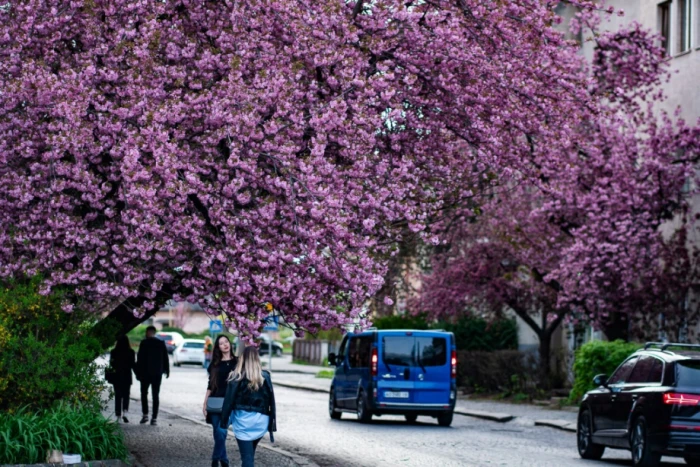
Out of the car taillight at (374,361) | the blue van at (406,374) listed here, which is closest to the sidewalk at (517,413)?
the blue van at (406,374)

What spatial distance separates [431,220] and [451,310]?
868 inches

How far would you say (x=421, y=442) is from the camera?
22.2 meters

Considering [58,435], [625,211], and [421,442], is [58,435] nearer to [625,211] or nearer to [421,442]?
[421,442]

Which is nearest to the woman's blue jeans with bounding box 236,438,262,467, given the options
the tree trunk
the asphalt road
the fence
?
the tree trunk

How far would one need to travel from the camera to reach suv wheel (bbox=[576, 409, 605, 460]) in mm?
19609

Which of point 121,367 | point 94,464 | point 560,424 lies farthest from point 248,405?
point 560,424

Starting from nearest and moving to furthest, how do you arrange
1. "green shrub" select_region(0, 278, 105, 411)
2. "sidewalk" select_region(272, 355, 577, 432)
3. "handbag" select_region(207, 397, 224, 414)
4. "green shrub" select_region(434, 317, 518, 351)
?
"green shrub" select_region(0, 278, 105, 411), "handbag" select_region(207, 397, 224, 414), "sidewalk" select_region(272, 355, 577, 432), "green shrub" select_region(434, 317, 518, 351)

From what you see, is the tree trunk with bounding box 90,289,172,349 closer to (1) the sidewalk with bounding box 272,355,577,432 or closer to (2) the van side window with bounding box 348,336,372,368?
(2) the van side window with bounding box 348,336,372,368

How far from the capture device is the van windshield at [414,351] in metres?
26.9

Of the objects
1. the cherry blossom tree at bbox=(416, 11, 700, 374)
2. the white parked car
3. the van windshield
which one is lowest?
the van windshield

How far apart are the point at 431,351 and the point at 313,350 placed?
51.0 m

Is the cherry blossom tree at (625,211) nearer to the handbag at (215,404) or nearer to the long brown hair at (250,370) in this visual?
the handbag at (215,404)

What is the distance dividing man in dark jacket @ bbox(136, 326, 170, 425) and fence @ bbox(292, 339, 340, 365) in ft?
157

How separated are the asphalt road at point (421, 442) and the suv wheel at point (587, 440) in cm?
17
